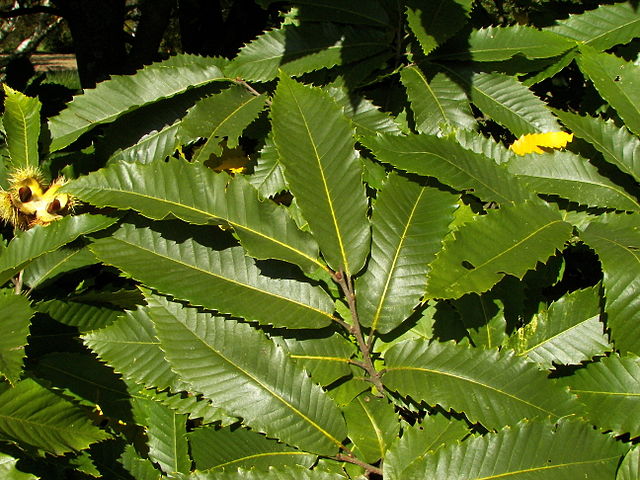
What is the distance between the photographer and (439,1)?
3.96 ft

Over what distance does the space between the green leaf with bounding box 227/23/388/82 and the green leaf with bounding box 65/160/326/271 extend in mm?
408

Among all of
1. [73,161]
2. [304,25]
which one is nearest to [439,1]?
[304,25]

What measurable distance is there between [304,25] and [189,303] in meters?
0.76

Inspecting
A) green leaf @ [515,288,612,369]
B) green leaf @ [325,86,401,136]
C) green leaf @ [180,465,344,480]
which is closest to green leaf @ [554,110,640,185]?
green leaf @ [515,288,612,369]

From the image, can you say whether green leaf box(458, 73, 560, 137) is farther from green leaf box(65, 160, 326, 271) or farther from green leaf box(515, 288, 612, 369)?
green leaf box(65, 160, 326, 271)

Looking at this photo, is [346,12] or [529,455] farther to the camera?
[346,12]

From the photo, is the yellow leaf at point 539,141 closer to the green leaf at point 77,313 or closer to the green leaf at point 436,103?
the green leaf at point 436,103

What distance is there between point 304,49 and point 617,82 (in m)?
0.64

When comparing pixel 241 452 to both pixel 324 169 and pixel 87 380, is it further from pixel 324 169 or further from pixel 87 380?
pixel 324 169

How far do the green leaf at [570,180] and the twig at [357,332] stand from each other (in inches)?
14.0

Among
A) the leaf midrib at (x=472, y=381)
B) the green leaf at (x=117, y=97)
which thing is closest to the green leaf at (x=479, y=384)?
the leaf midrib at (x=472, y=381)

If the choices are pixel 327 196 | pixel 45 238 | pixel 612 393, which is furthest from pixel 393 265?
pixel 45 238

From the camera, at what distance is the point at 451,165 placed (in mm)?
979

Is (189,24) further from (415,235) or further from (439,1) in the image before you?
(415,235)
